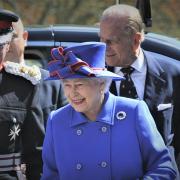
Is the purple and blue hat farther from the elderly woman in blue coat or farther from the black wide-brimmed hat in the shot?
the black wide-brimmed hat

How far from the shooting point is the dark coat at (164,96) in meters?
3.58

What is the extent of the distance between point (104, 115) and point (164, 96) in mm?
727

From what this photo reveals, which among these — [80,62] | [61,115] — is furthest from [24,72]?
[80,62]

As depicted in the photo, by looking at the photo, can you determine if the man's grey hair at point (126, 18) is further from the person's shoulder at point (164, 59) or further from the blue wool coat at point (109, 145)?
the blue wool coat at point (109, 145)

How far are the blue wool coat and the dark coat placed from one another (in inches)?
22.9

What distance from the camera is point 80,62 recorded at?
292 cm

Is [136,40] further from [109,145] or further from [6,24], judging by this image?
[109,145]

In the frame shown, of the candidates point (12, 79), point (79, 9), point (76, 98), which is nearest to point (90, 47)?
point (76, 98)

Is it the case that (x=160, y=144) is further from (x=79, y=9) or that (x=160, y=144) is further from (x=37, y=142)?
(x=79, y=9)

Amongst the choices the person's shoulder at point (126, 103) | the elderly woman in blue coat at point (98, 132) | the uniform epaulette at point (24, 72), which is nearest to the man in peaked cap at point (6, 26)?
the uniform epaulette at point (24, 72)

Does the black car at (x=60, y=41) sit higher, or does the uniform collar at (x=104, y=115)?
the black car at (x=60, y=41)

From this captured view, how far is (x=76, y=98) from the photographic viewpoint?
2.93m

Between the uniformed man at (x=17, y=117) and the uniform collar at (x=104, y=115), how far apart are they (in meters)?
0.42

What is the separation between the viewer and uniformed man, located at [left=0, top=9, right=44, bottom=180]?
132 inches
